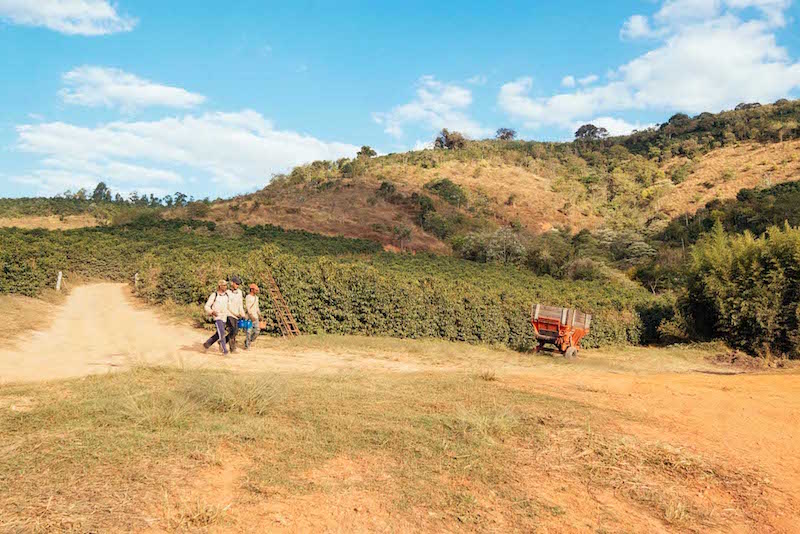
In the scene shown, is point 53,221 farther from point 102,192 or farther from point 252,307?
point 252,307

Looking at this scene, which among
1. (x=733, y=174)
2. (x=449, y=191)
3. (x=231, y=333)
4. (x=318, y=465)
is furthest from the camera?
(x=449, y=191)

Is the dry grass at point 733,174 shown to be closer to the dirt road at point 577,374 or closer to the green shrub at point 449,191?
the green shrub at point 449,191

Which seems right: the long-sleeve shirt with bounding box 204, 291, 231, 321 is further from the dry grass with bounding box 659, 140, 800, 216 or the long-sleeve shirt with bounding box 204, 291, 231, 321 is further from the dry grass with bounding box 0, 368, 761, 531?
the dry grass with bounding box 659, 140, 800, 216

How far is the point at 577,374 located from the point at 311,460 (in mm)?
7236

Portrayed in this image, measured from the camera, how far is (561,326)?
46.7 ft

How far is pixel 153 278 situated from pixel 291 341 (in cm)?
1069

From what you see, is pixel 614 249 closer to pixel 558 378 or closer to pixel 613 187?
pixel 613 187

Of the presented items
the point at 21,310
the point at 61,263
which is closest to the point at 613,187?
the point at 61,263

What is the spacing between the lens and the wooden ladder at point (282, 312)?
45.8 ft

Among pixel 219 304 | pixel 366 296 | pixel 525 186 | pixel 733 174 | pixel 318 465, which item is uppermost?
pixel 733 174

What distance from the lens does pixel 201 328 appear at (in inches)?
586

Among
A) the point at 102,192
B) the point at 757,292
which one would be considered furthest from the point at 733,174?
the point at 102,192

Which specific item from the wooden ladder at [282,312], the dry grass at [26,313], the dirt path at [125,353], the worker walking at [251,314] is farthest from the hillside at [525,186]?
the worker walking at [251,314]

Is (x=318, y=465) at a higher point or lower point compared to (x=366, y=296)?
lower
